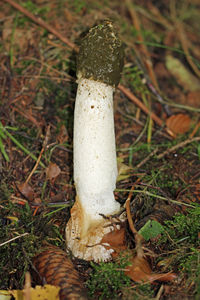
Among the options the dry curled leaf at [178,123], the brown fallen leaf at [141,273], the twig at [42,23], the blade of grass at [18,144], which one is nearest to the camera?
the brown fallen leaf at [141,273]

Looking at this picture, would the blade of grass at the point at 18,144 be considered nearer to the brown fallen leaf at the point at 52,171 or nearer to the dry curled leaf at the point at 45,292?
the brown fallen leaf at the point at 52,171

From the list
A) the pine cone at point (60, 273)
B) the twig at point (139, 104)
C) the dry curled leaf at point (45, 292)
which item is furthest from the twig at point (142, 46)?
the dry curled leaf at point (45, 292)

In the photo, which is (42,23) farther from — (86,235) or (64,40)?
(86,235)

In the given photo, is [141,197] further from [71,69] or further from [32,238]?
[71,69]

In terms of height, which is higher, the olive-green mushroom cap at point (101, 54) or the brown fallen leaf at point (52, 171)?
the olive-green mushroom cap at point (101, 54)

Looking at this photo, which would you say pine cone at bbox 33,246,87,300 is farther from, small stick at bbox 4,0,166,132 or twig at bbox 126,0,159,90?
twig at bbox 126,0,159,90

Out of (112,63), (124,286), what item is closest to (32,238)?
(124,286)
